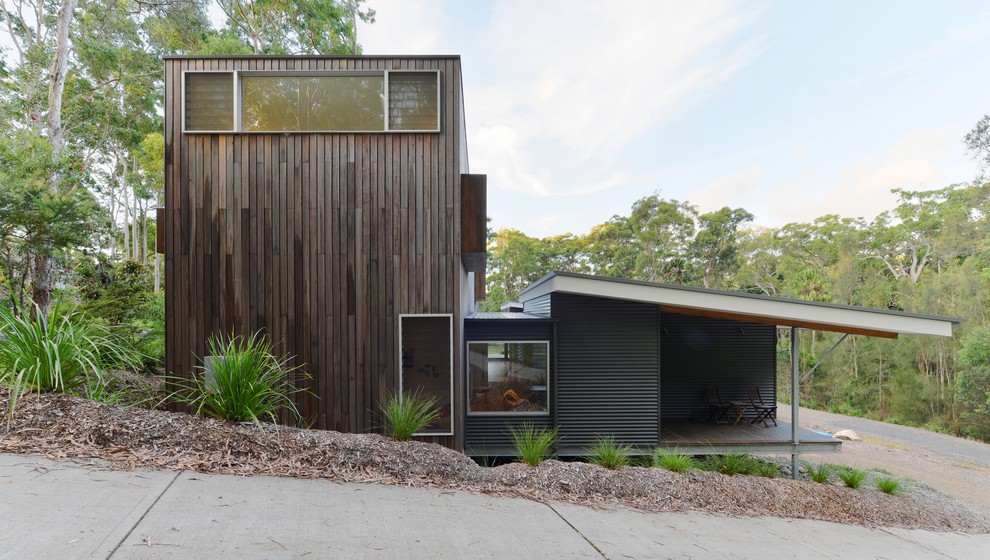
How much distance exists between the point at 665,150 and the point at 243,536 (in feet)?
98.0

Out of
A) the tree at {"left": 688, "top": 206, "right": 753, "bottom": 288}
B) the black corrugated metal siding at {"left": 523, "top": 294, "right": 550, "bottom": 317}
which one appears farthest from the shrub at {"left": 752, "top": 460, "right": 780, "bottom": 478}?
the tree at {"left": 688, "top": 206, "right": 753, "bottom": 288}

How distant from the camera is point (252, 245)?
17.5 feet

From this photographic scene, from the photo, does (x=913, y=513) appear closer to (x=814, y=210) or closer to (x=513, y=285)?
(x=513, y=285)

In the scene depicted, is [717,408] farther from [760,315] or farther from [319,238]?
[319,238]

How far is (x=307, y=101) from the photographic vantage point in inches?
211

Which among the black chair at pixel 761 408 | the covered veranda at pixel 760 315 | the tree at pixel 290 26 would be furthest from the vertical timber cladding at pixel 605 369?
the tree at pixel 290 26

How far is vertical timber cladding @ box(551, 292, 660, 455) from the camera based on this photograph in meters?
6.38

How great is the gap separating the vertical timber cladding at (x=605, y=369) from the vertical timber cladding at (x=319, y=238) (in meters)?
2.09

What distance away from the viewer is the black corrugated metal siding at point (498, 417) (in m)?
6.34

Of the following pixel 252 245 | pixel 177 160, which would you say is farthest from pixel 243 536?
pixel 177 160

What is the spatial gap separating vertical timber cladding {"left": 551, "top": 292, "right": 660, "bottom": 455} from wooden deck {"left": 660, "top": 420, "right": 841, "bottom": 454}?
1.83 feet

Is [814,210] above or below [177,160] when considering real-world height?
above

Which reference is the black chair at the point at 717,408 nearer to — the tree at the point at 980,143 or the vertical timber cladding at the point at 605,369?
the vertical timber cladding at the point at 605,369

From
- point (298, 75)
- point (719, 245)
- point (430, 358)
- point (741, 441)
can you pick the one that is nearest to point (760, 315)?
point (741, 441)
